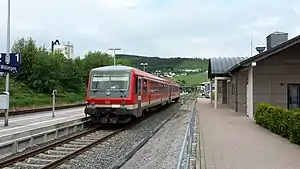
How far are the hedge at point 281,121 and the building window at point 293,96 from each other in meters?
3.74

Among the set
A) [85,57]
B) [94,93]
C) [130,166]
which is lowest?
[130,166]

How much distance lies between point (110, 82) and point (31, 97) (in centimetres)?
2759

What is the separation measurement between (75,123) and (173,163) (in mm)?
8384

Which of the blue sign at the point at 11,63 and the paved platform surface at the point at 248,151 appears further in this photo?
the blue sign at the point at 11,63

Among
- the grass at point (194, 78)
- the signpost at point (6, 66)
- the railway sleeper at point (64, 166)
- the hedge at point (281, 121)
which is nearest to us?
the railway sleeper at point (64, 166)

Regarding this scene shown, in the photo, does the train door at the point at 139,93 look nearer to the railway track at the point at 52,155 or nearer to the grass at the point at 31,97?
the railway track at the point at 52,155

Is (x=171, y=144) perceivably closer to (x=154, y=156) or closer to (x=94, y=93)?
(x=154, y=156)

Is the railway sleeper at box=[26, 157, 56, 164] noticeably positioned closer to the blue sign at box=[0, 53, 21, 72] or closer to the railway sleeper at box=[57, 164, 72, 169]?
the railway sleeper at box=[57, 164, 72, 169]

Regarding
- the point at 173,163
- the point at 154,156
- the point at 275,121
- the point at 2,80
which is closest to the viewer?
the point at 173,163

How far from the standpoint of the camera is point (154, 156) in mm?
11453

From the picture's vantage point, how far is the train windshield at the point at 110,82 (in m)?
18.4

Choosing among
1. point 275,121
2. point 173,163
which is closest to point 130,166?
point 173,163

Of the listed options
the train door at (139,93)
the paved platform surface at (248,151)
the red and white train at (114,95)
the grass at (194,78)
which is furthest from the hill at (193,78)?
the paved platform surface at (248,151)

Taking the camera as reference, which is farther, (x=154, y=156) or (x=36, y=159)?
(x=154, y=156)
